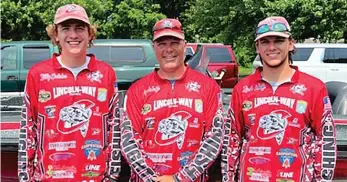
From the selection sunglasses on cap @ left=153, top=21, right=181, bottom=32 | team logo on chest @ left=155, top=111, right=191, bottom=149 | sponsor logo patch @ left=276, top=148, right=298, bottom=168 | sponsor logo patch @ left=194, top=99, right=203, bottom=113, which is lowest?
sponsor logo patch @ left=276, top=148, right=298, bottom=168

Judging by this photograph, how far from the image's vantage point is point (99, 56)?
37.1ft

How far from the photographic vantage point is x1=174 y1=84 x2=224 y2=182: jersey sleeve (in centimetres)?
250

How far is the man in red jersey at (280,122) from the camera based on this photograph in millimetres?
2467

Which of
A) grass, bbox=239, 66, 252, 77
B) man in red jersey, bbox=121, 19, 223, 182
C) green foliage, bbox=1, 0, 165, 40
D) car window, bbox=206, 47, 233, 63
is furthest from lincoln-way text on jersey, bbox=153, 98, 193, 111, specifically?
grass, bbox=239, 66, 252, 77

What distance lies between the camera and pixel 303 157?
8.14 feet

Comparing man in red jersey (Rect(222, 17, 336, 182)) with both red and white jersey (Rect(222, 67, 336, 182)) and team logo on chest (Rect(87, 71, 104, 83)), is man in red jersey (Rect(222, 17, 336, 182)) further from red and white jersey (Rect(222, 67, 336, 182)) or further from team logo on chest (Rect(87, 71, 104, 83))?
team logo on chest (Rect(87, 71, 104, 83))

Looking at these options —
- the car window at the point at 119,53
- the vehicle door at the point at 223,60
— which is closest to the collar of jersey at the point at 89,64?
the car window at the point at 119,53

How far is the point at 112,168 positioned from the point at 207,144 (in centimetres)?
48

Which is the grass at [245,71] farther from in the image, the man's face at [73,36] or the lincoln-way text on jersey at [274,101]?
the man's face at [73,36]

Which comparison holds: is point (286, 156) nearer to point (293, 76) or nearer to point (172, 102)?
point (293, 76)

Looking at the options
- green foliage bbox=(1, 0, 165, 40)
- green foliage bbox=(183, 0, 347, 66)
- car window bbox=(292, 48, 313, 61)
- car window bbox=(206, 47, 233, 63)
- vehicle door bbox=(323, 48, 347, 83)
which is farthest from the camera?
green foliage bbox=(1, 0, 165, 40)

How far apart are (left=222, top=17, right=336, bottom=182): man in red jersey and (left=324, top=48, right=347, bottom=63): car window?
36.4 ft

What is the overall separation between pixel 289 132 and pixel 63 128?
1.09 meters

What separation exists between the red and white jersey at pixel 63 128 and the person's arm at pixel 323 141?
0.97 metres
